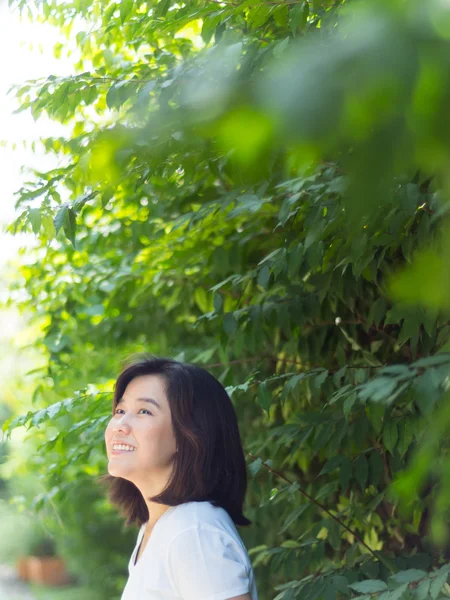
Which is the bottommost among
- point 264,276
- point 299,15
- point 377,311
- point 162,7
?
point 377,311

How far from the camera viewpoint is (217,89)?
1.49 feet

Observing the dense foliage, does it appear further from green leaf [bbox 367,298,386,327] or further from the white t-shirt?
the white t-shirt

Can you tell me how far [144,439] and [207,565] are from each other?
0.30 m

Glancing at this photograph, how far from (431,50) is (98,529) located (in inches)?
160

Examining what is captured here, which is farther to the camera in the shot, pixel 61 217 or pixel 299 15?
pixel 61 217

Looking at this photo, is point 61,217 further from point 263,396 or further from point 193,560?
point 193,560

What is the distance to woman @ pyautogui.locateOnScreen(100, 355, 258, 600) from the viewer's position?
4.31 ft

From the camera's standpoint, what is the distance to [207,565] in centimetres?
129

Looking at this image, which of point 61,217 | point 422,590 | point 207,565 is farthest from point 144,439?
point 422,590

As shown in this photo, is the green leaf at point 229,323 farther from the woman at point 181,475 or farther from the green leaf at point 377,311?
the green leaf at point 377,311

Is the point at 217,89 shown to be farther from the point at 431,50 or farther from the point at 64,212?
the point at 64,212

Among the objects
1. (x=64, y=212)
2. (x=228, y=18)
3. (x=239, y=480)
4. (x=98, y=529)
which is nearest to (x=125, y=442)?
(x=239, y=480)

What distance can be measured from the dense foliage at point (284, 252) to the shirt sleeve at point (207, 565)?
21 cm

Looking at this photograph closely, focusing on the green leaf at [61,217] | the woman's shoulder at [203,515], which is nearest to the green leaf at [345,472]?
the woman's shoulder at [203,515]
